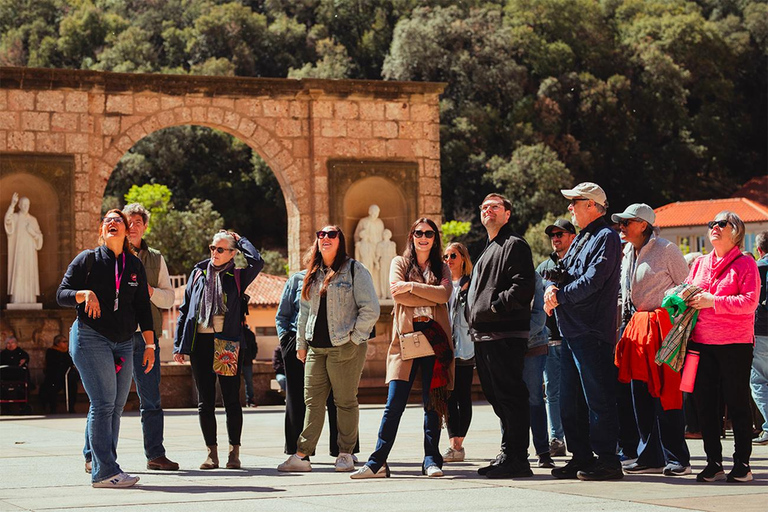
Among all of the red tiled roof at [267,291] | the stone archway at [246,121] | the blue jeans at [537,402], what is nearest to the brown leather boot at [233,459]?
the blue jeans at [537,402]

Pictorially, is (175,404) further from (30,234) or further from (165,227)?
(165,227)

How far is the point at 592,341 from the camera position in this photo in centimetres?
718

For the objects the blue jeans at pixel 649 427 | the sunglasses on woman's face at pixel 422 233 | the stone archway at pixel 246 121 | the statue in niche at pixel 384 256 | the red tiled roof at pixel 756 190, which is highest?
the red tiled roof at pixel 756 190

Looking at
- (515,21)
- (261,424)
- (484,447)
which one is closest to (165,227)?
(515,21)

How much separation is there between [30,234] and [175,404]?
128 inches

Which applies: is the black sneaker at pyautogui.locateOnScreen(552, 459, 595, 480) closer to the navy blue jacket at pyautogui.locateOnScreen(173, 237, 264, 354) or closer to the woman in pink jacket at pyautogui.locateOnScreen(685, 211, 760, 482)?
the woman in pink jacket at pyautogui.locateOnScreen(685, 211, 760, 482)

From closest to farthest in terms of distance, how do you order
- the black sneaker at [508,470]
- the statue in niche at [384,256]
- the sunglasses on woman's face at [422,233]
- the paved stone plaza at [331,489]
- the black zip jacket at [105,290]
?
the paved stone plaza at [331,489], the black zip jacket at [105,290], the black sneaker at [508,470], the sunglasses on woman's face at [422,233], the statue in niche at [384,256]

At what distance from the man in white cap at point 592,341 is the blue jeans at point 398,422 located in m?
0.80

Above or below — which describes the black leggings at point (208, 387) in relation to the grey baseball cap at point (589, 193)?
below

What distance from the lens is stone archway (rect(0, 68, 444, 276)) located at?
1773 cm

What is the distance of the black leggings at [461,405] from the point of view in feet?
28.6

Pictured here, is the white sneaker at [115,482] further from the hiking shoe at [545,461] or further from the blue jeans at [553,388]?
the blue jeans at [553,388]

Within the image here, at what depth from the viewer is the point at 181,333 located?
27.5 feet

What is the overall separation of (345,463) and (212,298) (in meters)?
1.45
